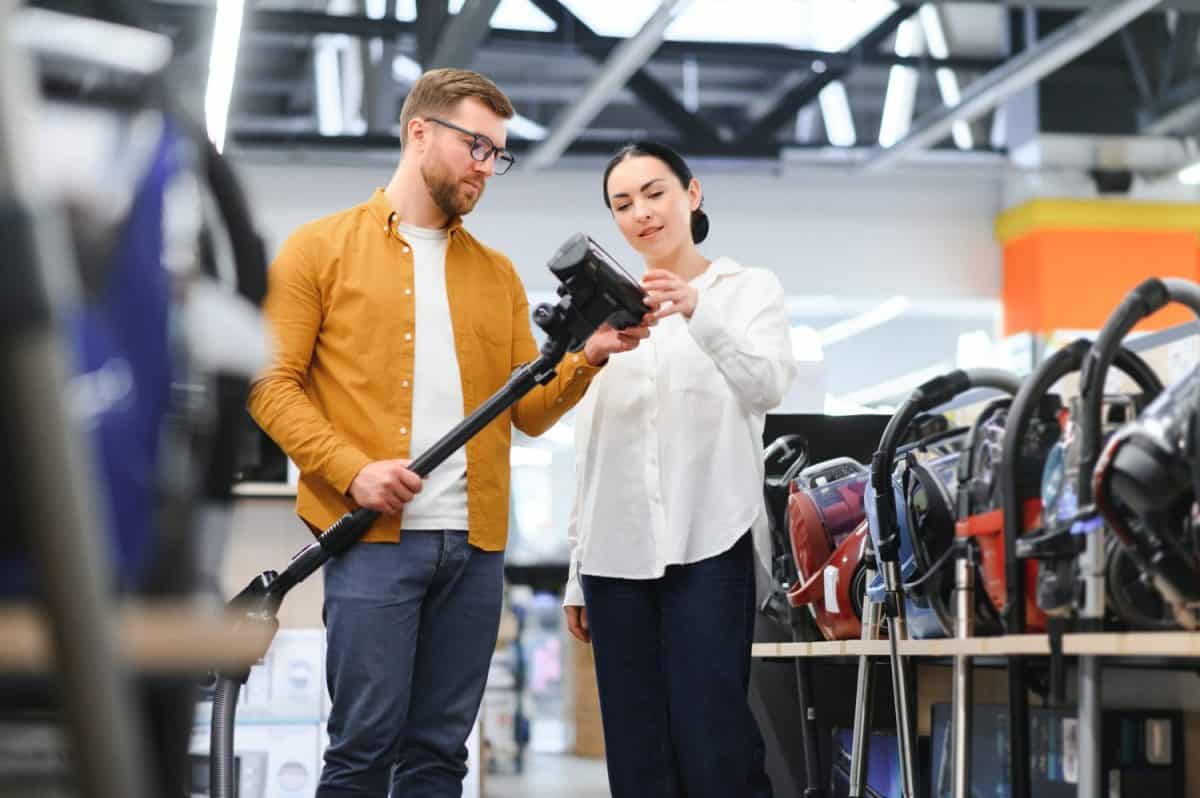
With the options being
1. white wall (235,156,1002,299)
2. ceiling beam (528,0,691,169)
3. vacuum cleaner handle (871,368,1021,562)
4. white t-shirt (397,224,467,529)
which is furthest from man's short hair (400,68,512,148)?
white wall (235,156,1002,299)

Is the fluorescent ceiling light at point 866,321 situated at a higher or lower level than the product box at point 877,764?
higher

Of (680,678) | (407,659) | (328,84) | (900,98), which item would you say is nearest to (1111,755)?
(680,678)

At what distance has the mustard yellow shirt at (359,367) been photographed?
7.82ft

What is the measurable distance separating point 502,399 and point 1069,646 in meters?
0.96

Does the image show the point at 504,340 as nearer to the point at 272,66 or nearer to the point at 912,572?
the point at 912,572

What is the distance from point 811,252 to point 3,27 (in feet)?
32.4

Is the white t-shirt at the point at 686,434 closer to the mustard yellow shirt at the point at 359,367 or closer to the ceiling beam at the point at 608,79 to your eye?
the mustard yellow shirt at the point at 359,367

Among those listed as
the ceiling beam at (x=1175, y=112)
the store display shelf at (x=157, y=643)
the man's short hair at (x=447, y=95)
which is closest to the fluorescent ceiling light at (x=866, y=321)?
the ceiling beam at (x=1175, y=112)

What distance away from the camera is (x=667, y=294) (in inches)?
100

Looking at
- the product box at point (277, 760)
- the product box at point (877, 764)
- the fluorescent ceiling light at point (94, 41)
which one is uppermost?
the fluorescent ceiling light at point (94, 41)

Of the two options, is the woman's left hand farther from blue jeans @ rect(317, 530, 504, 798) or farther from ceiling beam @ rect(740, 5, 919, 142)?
ceiling beam @ rect(740, 5, 919, 142)

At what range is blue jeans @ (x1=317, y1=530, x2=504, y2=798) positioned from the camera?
229cm

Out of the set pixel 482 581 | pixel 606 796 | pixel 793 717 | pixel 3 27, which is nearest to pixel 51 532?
pixel 3 27

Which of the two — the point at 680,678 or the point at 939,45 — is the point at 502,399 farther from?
the point at 939,45
